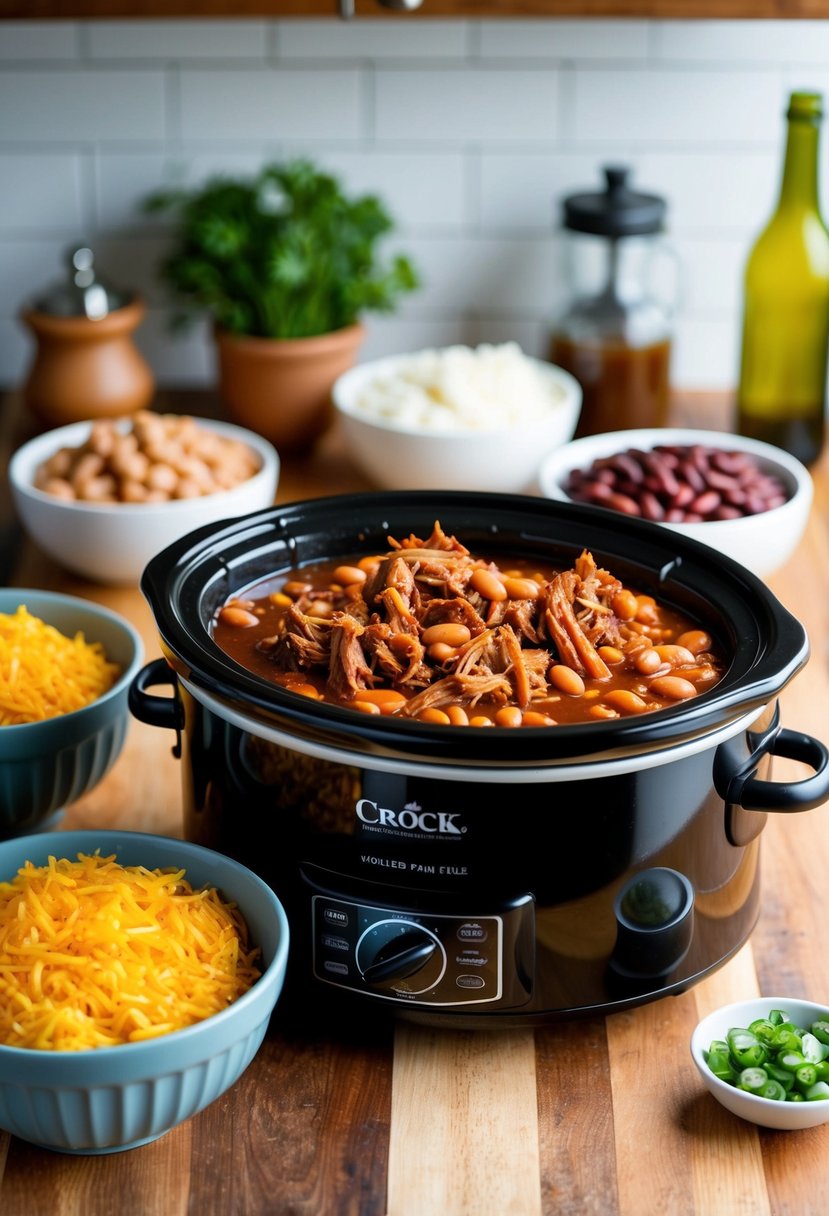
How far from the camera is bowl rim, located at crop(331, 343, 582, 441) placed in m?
2.37

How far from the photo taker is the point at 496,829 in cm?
127

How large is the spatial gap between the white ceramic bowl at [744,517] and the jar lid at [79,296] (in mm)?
811

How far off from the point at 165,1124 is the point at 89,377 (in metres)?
1.64

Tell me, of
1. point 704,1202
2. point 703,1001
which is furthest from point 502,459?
point 704,1202

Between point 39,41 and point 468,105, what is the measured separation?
2.59ft

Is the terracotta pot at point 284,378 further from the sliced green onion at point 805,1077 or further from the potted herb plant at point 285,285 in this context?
the sliced green onion at point 805,1077

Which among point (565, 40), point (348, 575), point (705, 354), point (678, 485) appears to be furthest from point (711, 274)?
point (348, 575)

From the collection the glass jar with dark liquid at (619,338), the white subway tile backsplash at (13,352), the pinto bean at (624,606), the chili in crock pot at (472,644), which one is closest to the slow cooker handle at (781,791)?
the chili in crock pot at (472,644)

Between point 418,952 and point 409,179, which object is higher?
point 409,179

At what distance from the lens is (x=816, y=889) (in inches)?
65.9

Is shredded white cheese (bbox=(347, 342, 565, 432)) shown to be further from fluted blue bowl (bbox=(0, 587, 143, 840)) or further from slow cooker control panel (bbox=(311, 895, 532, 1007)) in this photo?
slow cooker control panel (bbox=(311, 895, 532, 1007))

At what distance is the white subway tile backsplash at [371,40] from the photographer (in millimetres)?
2734

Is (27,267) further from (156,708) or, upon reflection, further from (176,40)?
(156,708)

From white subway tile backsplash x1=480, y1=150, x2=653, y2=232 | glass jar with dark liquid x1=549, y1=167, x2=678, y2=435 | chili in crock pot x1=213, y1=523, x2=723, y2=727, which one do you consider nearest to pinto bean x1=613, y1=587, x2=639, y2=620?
chili in crock pot x1=213, y1=523, x2=723, y2=727
